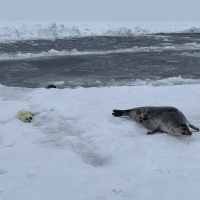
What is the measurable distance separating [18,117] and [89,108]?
126cm

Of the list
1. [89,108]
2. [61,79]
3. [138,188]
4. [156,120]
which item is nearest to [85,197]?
[138,188]

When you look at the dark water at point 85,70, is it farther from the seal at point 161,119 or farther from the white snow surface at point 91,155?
the seal at point 161,119

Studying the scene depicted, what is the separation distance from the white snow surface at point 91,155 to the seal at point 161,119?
0.44 ft

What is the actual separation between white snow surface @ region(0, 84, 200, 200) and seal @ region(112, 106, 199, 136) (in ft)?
0.44

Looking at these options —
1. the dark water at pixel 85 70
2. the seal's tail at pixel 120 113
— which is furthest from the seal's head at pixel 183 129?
the dark water at pixel 85 70

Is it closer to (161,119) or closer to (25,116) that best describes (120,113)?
(161,119)

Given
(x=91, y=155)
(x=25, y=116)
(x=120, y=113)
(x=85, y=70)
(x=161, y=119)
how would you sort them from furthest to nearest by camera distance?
1. (x=85, y=70)
2. (x=120, y=113)
3. (x=25, y=116)
4. (x=161, y=119)
5. (x=91, y=155)

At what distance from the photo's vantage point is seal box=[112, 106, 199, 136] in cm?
498

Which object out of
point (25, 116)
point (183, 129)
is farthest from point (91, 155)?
point (25, 116)

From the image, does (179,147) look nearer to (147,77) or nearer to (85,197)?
(85,197)

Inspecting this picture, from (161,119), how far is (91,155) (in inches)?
57.7

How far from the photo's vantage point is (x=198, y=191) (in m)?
3.31

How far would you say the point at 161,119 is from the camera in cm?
529

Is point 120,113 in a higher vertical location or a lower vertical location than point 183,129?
lower
